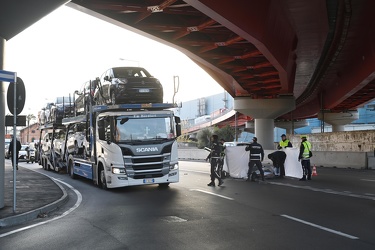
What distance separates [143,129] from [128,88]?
1646mm

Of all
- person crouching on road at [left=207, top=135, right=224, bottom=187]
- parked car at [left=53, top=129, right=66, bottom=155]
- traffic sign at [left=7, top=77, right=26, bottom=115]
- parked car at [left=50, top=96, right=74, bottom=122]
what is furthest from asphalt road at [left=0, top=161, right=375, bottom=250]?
parked car at [left=50, top=96, right=74, bottom=122]

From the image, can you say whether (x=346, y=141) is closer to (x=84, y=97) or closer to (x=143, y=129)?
(x=84, y=97)

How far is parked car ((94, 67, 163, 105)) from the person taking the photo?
585 inches

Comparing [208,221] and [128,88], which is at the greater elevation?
[128,88]

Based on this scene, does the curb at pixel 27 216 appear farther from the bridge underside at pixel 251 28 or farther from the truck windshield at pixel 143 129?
the bridge underside at pixel 251 28

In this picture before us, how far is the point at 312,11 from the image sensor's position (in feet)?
56.7

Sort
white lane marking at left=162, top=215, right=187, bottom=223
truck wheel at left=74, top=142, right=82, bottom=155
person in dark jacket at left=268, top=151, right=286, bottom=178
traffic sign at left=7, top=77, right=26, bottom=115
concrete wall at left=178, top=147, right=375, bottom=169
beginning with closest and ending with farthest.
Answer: white lane marking at left=162, top=215, right=187, bottom=223
traffic sign at left=7, top=77, right=26, bottom=115
truck wheel at left=74, top=142, right=82, bottom=155
person in dark jacket at left=268, top=151, right=286, bottom=178
concrete wall at left=178, top=147, right=375, bottom=169

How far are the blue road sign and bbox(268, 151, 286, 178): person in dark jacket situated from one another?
12.1 metres

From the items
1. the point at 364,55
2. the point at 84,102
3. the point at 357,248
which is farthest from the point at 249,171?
the point at 364,55

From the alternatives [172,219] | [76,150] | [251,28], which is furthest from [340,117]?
[172,219]

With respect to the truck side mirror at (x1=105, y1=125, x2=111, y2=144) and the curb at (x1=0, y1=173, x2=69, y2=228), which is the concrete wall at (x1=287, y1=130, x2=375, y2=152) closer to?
the truck side mirror at (x1=105, y1=125, x2=111, y2=144)

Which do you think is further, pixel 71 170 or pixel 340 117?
pixel 340 117

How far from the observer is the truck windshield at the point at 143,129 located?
14.1m

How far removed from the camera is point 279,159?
62.3 ft
